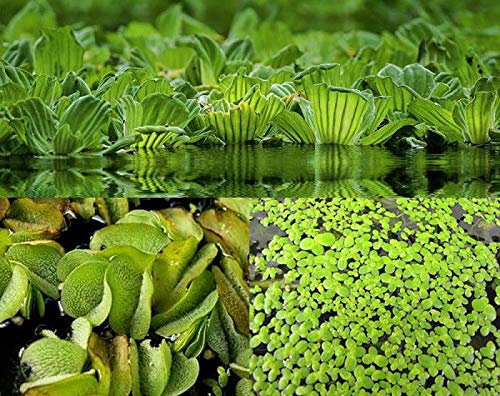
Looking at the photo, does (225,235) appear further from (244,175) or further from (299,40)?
(299,40)

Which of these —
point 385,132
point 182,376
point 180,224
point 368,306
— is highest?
point 385,132

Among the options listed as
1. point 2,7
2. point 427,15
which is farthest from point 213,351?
point 2,7

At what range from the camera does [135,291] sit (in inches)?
55.0

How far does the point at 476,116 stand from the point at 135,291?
597 millimetres

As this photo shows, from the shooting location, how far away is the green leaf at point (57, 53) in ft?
6.38

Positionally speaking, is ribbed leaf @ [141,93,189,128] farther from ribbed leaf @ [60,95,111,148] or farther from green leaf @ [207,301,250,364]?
green leaf @ [207,301,250,364]

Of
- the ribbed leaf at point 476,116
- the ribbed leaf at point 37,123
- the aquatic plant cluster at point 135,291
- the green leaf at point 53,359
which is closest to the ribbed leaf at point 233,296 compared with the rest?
the aquatic plant cluster at point 135,291

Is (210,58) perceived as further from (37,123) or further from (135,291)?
(135,291)

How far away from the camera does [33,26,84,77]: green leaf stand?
1943 millimetres

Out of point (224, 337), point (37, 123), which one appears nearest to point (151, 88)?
point (37, 123)

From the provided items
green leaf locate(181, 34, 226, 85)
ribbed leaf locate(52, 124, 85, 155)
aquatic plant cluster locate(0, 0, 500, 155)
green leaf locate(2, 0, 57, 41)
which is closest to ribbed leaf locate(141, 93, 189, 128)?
aquatic plant cluster locate(0, 0, 500, 155)

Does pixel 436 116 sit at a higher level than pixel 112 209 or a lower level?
higher

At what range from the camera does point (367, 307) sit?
4.53ft

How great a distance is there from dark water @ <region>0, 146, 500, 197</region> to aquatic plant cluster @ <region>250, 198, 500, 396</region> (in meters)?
0.03
